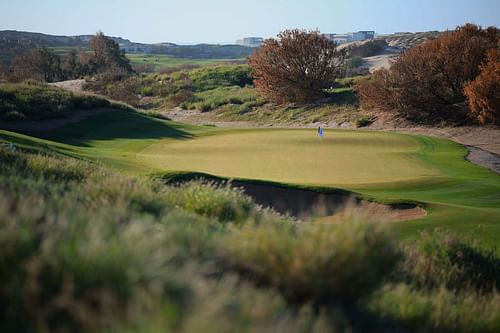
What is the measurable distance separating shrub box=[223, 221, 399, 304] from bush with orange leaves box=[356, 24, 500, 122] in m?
30.3

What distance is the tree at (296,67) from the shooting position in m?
43.1

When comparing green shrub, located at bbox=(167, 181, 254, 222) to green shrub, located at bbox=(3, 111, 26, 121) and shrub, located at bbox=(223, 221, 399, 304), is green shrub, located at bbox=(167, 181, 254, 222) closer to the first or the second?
shrub, located at bbox=(223, 221, 399, 304)

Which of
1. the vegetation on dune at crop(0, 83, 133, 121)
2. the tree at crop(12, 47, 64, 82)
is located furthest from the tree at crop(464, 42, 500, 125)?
the tree at crop(12, 47, 64, 82)

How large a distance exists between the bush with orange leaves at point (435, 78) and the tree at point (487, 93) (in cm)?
211

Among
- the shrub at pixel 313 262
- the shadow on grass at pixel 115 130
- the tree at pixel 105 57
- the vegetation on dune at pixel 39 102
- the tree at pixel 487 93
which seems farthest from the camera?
the tree at pixel 105 57

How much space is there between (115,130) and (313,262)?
983 inches

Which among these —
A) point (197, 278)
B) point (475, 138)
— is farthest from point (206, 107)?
point (197, 278)

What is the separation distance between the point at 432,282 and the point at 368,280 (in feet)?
6.91

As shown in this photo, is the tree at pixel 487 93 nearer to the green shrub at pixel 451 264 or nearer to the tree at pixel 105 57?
the green shrub at pixel 451 264

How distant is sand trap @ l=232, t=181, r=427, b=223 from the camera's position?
1226 centimetres

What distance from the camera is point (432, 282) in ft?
20.4

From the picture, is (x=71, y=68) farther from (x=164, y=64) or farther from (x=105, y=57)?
(x=164, y=64)

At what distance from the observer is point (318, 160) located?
1955 centimetres

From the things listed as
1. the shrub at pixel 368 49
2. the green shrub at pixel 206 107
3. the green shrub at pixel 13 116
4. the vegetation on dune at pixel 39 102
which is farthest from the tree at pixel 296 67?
the shrub at pixel 368 49
